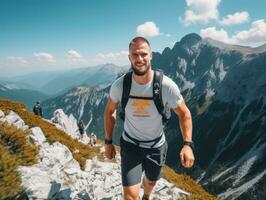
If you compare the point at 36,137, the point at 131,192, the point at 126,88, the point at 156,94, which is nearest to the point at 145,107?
the point at 156,94

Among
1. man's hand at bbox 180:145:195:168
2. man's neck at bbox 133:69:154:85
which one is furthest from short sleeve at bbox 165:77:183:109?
man's hand at bbox 180:145:195:168

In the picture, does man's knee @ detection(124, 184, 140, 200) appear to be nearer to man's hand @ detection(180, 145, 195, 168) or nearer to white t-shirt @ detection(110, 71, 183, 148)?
white t-shirt @ detection(110, 71, 183, 148)

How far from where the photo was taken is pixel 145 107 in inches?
273

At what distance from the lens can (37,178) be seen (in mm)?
8398

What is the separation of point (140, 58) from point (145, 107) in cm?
106

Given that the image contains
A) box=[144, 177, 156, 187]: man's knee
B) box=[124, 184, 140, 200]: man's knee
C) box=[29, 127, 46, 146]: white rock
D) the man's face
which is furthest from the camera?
box=[29, 127, 46, 146]: white rock

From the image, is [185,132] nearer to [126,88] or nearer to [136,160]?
[136,160]

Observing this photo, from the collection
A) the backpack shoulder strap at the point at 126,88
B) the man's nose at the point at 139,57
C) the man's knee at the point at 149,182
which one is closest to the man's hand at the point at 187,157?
the man's knee at the point at 149,182

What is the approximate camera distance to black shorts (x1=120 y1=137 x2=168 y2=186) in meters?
7.25

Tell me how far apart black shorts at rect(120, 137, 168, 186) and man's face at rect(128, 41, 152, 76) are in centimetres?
179

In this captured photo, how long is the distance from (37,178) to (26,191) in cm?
83

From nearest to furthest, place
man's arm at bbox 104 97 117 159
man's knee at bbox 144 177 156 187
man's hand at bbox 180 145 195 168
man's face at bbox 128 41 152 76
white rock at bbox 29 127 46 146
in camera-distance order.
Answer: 1. man's face at bbox 128 41 152 76
2. man's hand at bbox 180 145 195 168
3. man's arm at bbox 104 97 117 159
4. man's knee at bbox 144 177 156 187
5. white rock at bbox 29 127 46 146

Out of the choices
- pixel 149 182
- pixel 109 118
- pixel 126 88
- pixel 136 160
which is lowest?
pixel 149 182

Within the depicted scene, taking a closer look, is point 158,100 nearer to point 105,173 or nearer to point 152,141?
point 152,141
